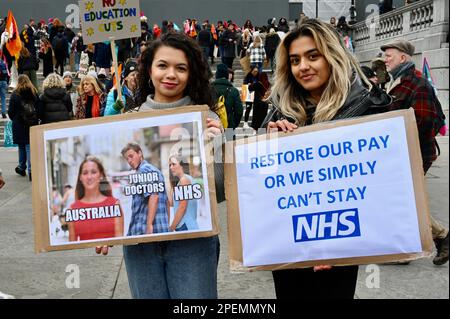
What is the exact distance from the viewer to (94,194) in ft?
8.28

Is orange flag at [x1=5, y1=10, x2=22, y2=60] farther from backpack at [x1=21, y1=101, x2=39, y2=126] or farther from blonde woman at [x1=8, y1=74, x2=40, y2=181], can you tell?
backpack at [x1=21, y1=101, x2=39, y2=126]

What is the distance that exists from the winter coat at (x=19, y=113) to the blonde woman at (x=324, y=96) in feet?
24.3

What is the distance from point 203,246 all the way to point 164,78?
725 millimetres

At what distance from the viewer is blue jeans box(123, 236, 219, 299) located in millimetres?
2469

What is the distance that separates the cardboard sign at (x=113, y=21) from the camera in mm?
5078

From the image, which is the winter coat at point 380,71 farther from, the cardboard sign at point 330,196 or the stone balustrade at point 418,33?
the cardboard sign at point 330,196

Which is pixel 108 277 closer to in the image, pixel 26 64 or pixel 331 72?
pixel 331 72

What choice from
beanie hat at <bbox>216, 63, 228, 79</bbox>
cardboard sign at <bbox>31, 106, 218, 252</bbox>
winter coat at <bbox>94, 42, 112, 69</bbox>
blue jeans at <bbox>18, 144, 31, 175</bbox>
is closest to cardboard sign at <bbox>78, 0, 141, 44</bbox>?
cardboard sign at <bbox>31, 106, 218, 252</bbox>

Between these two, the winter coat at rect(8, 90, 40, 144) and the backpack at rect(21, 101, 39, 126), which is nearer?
the backpack at rect(21, 101, 39, 126)

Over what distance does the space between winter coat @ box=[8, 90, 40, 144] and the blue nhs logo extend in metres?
7.58

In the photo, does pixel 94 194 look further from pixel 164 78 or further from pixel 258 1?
pixel 258 1

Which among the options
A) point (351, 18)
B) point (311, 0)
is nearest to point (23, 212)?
point (351, 18)

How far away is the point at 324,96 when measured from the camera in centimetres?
249

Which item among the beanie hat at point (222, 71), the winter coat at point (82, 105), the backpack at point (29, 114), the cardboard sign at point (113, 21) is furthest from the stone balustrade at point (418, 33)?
the cardboard sign at point (113, 21)
